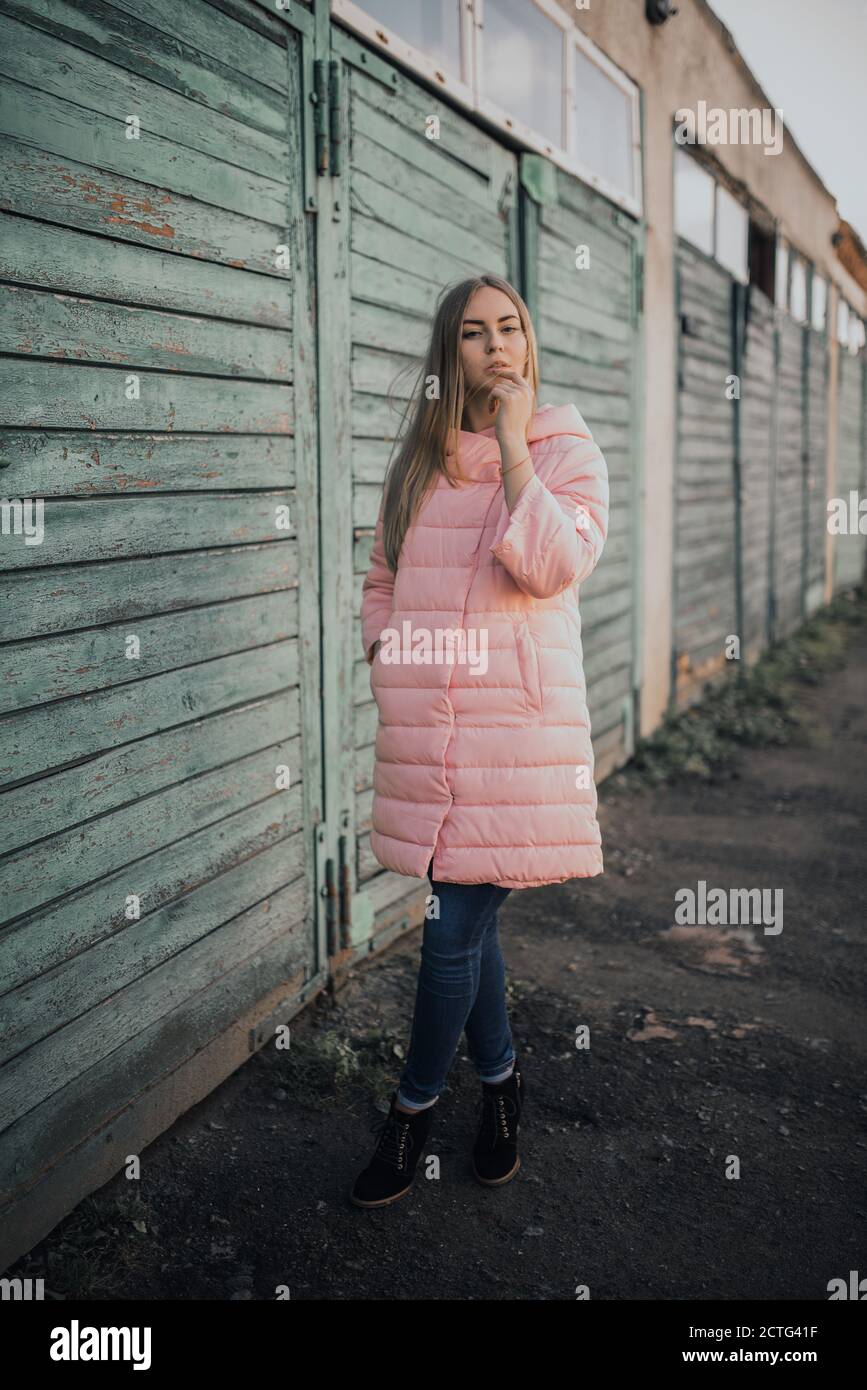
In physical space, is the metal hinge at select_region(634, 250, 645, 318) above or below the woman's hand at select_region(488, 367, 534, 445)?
above

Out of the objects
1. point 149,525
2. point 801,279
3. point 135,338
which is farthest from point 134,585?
point 801,279

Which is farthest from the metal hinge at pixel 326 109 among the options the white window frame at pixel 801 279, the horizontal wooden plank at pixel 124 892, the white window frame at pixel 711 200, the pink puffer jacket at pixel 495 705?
the white window frame at pixel 801 279

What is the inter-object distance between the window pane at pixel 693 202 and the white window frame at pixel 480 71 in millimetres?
934

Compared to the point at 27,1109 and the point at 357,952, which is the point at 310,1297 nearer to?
the point at 27,1109

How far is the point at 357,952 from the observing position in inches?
146

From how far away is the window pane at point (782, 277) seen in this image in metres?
10.4

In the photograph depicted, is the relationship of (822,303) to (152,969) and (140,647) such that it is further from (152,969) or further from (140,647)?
(152,969)

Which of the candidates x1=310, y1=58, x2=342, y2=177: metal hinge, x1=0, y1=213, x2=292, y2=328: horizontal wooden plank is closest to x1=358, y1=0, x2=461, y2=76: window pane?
x1=310, y1=58, x2=342, y2=177: metal hinge

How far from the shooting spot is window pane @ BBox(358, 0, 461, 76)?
3514 millimetres

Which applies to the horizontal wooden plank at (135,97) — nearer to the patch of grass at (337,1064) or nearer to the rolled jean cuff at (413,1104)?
the rolled jean cuff at (413,1104)

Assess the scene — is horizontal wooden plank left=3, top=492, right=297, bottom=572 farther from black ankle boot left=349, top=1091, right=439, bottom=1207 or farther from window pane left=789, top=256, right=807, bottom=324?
window pane left=789, top=256, right=807, bottom=324

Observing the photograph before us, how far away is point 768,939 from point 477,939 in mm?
2169

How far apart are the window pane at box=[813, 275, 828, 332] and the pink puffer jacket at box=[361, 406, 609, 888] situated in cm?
1152

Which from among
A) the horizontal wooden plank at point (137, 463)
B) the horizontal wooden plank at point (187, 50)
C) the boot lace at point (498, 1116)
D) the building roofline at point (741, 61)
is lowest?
the boot lace at point (498, 1116)
